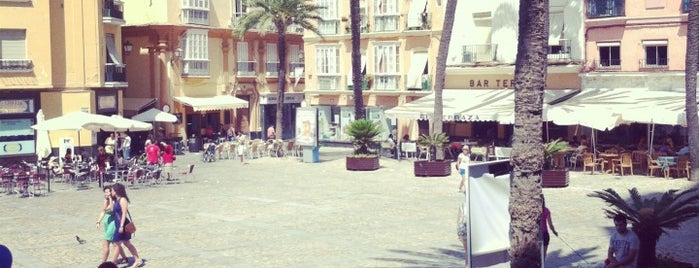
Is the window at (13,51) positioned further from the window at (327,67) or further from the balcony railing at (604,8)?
the balcony railing at (604,8)

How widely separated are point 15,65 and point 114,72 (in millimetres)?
5859

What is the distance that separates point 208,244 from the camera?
20359mm

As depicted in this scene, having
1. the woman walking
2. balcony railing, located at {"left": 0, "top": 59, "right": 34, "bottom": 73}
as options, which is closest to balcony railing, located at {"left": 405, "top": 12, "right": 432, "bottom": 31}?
balcony railing, located at {"left": 0, "top": 59, "right": 34, "bottom": 73}

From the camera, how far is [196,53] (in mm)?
55094

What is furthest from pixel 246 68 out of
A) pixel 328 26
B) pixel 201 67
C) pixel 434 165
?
pixel 434 165

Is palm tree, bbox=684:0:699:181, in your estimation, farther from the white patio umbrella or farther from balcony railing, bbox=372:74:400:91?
the white patio umbrella

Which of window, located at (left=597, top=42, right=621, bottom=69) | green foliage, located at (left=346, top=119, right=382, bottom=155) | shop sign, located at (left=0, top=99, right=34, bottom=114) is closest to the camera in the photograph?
green foliage, located at (left=346, top=119, right=382, bottom=155)

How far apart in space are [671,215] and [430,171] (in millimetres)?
20227

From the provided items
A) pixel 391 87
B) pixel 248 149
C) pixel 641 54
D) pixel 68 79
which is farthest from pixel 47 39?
pixel 641 54

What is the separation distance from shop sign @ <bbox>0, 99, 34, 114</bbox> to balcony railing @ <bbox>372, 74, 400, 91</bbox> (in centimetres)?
1886

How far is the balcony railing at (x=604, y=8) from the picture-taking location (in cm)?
3900

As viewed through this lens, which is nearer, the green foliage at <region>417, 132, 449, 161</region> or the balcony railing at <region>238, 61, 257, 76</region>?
the green foliage at <region>417, 132, 449, 161</region>

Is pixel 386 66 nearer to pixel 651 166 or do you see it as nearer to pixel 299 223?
pixel 651 166

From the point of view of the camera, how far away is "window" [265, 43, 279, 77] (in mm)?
62031
